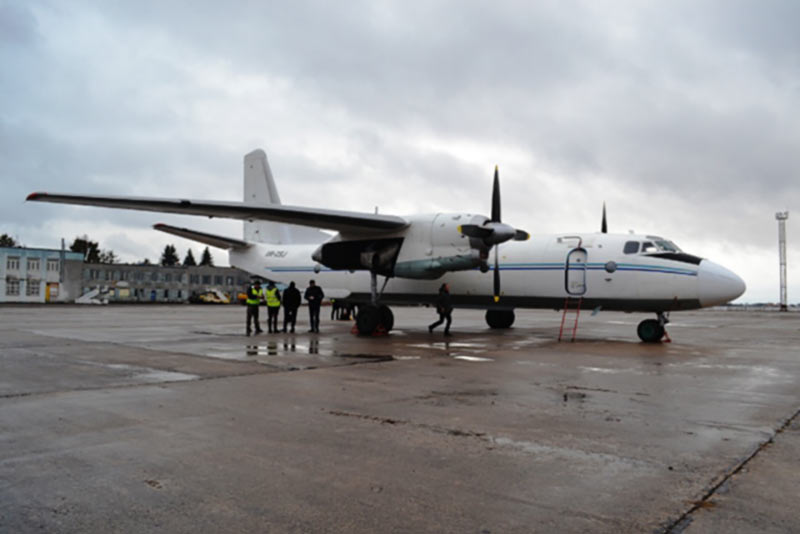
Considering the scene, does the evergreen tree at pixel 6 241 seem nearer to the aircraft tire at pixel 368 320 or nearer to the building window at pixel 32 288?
the building window at pixel 32 288

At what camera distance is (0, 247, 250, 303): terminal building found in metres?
66.1

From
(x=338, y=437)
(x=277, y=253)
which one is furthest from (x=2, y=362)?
(x=277, y=253)

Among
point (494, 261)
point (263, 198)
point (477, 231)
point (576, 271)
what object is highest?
point (263, 198)

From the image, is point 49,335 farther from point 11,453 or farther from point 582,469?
point 582,469

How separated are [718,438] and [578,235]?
11.9 m

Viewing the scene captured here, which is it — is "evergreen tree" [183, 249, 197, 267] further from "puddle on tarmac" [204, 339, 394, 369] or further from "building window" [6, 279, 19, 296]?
"puddle on tarmac" [204, 339, 394, 369]

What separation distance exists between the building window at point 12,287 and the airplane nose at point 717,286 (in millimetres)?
72634

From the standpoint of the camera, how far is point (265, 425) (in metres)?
5.38

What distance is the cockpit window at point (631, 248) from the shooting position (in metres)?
15.4

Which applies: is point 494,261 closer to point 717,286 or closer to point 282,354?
point 717,286

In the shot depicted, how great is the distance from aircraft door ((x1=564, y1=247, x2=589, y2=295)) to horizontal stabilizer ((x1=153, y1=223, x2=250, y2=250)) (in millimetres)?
12614

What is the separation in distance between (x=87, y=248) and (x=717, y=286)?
117 metres

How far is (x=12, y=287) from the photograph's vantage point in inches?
2584

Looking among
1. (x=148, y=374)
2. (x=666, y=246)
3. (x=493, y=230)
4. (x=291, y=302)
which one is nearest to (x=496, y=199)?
(x=493, y=230)
